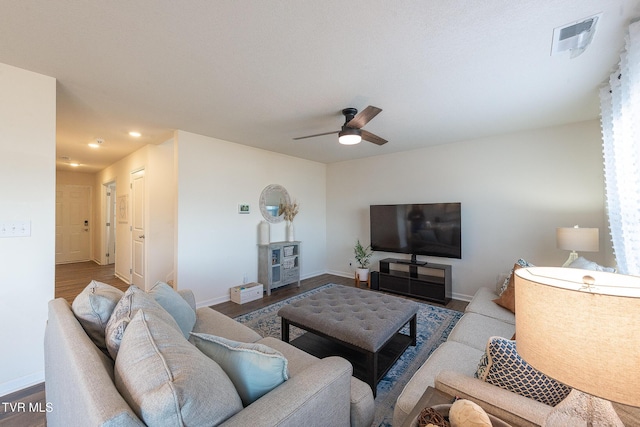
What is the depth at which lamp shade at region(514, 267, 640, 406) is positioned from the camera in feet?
1.76

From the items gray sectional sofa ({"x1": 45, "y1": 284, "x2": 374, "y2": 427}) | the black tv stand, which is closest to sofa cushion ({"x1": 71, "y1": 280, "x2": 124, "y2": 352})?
gray sectional sofa ({"x1": 45, "y1": 284, "x2": 374, "y2": 427})

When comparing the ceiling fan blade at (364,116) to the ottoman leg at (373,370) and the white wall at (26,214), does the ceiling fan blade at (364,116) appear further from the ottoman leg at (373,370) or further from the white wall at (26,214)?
the white wall at (26,214)

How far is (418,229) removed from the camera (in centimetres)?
412

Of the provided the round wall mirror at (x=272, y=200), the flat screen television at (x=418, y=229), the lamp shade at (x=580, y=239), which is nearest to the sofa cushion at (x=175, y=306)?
the round wall mirror at (x=272, y=200)

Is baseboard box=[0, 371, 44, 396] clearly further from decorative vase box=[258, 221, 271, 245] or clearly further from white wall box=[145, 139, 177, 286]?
decorative vase box=[258, 221, 271, 245]

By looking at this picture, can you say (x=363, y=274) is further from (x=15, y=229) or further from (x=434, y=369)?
(x=15, y=229)

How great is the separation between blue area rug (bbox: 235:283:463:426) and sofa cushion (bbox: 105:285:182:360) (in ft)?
4.81

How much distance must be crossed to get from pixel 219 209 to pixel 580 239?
4.38 m

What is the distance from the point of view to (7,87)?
75.8 inches

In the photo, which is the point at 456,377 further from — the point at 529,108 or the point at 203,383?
the point at 529,108

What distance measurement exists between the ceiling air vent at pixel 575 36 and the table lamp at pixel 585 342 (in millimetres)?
1649

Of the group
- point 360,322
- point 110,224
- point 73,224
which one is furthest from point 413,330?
point 73,224

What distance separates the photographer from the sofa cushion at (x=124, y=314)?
102 centimetres

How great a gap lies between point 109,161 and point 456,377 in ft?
22.6
